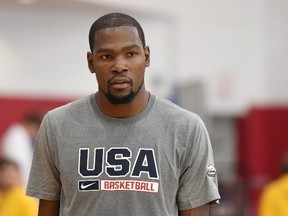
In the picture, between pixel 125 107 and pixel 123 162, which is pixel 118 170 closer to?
pixel 123 162

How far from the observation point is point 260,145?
16844 mm

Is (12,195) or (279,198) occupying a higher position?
(12,195)

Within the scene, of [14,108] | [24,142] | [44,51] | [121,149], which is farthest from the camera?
[44,51]

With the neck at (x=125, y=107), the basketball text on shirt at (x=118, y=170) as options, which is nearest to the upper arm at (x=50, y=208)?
the basketball text on shirt at (x=118, y=170)

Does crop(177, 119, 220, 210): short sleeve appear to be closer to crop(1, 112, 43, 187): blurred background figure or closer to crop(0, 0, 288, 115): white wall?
crop(1, 112, 43, 187): blurred background figure

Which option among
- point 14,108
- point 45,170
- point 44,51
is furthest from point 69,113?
point 44,51

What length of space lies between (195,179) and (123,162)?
287 millimetres

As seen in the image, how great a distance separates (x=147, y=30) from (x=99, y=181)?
1068cm

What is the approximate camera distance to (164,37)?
14242 millimetres

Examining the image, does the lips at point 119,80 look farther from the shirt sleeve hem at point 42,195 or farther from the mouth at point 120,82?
the shirt sleeve hem at point 42,195

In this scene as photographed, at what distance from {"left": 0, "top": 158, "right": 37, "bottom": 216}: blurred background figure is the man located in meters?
3.95

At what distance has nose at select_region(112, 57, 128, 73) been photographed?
123 inches

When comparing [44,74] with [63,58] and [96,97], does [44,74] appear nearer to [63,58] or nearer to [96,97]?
[63,58]

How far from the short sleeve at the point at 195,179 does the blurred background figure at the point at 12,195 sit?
160 inches
